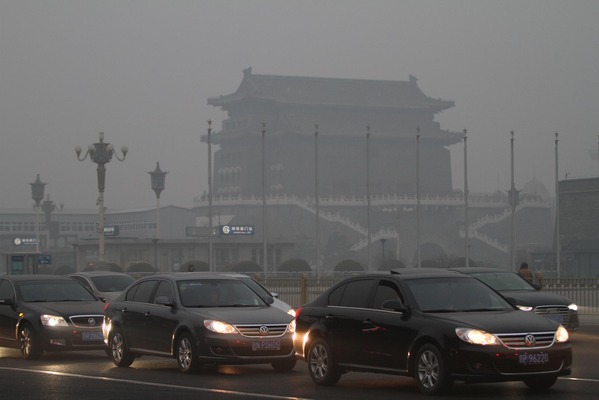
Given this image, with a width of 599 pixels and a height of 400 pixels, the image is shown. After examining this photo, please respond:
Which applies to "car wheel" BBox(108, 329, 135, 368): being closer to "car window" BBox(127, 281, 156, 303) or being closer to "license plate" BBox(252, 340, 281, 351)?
"car window" BBox(127, 281, 156, 303)

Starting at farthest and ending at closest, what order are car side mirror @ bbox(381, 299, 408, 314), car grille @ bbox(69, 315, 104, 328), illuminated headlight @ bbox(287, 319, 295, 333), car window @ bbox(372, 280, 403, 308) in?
car grille @ bbox(69, 315, 104, 328) < illuminated headlight @ bbox(287, 319, 295, 333) < car window @ bbox(372, 280, 403, 308) < car side mirror @ bbox(381, 299, 408, 314)

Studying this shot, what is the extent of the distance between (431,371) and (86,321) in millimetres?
A: 8147

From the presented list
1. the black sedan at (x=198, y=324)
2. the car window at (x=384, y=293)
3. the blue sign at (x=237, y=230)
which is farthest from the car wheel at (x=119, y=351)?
the blue sign at (x=237, y=230)

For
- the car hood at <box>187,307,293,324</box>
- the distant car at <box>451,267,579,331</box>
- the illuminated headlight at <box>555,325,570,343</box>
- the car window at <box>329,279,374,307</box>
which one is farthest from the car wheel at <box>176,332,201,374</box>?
the distant car at <box>451,267,579,331</box>

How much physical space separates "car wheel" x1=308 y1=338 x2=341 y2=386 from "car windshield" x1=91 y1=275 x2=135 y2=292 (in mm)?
11084

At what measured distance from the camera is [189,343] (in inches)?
659

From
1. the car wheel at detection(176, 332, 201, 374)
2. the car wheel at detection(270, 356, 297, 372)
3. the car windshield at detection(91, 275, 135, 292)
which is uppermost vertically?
the car windshield at detection(91, 275, 135, 292)

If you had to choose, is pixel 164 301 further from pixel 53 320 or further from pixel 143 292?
pixel 53 320

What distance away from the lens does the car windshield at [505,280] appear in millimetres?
23094

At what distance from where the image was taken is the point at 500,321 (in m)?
13.8

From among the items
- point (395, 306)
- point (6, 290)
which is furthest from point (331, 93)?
point (395, 306)

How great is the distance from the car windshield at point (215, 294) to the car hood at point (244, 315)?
1.14 ft

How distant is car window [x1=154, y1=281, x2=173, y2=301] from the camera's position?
1778 cm

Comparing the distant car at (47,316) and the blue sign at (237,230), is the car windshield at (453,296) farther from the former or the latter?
the blue sign at (237,230)
